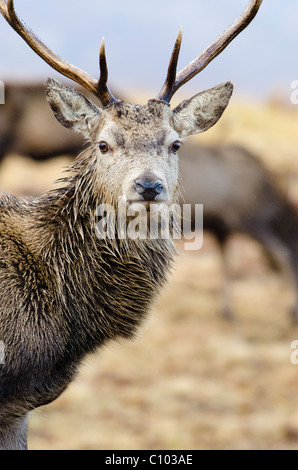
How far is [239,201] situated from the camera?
40.9 feet

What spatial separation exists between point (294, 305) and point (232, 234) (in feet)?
5.00

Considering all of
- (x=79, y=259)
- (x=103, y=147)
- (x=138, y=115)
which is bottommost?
(x=79, y=259)

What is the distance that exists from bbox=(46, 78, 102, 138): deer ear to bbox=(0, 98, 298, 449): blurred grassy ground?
1.23 m

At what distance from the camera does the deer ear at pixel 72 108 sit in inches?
171

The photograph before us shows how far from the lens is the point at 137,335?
14.2 feet

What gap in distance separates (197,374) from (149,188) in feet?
22.3

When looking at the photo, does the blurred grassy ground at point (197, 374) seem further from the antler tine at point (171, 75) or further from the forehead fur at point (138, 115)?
the antler tine at point (171, 75)

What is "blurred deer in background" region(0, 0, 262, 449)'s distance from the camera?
3.93 meters

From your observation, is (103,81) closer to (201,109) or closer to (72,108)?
(72,108)

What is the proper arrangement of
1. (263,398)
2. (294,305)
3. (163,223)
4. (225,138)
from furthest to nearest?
(225,138), (294,305), (263,398), (163,223)

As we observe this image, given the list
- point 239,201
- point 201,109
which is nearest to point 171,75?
point 201,109

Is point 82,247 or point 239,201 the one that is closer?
point 82,247

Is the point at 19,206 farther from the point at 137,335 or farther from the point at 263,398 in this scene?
the point at 263,398

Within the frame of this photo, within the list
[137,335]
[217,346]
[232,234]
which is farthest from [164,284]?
[232,234]
